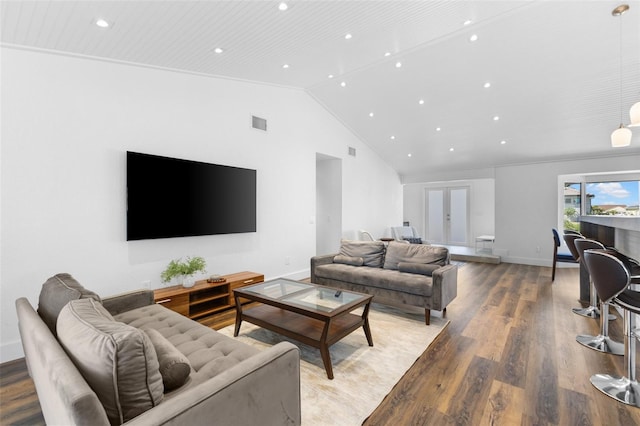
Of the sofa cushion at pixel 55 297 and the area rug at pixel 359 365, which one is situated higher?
the sofa cushion at pixel 55 297

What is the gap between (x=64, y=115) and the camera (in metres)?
2.83

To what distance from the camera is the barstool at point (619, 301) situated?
76.5 inches

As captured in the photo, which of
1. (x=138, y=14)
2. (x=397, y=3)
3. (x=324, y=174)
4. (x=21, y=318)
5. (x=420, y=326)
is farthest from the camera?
(x=324, y=174)

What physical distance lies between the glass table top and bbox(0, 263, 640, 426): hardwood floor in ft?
2.43

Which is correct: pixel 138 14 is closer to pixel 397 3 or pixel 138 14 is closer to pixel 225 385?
pixel 397 3

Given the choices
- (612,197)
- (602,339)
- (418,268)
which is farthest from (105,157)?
(612,197)

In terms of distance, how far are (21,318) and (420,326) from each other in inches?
132

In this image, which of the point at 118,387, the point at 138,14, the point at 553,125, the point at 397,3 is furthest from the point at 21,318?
the point at 553,125

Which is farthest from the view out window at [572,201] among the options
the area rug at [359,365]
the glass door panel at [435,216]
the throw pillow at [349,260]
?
the throw pillow at [349,260]

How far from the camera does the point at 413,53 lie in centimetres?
405

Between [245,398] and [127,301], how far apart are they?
187 centimetres

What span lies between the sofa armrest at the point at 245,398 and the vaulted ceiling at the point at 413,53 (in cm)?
282

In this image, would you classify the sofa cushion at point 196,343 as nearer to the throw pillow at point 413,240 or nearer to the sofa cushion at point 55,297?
the sofa cushion at point 55,297

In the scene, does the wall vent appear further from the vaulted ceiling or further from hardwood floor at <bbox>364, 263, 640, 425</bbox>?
hardwood floor at <bbox>364, 263, 640, 425</bbox>
